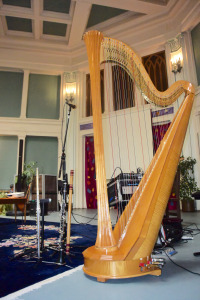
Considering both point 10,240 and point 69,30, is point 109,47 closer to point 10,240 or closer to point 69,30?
point 10,240

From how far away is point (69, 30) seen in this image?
8.37 m

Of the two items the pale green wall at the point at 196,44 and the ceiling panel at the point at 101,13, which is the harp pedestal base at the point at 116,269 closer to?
the pale green wall at the point at 196,44

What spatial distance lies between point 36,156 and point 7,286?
24.6 ft

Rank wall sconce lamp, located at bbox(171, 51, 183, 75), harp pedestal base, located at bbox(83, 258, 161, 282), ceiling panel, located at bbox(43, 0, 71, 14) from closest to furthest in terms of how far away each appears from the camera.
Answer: harp pedestal base, located at bbox(83, 258, 161, 282) < wall sconce lamp, located at bbox(171, 51, 183, 75) < ceiling panel, located at bbox(43, 0, 71, 14)

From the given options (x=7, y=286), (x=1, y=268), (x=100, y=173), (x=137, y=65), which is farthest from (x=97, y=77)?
(x=1, y=268)

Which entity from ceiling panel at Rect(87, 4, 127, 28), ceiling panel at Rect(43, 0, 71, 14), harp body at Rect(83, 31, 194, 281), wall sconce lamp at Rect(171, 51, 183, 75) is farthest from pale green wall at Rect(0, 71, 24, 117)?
harp body at Rect(83, 31, 194, 281)

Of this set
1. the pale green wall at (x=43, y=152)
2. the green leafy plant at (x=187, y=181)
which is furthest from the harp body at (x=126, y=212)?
the pale green wall at (x=43, y=152)

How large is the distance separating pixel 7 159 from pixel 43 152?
1.33 meters

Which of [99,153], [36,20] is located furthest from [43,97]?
[99,153]

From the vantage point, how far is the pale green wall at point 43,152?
853cm

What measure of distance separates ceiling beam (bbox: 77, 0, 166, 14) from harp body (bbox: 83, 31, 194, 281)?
6117 mm

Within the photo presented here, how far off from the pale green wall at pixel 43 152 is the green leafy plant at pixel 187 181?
4.70 metres

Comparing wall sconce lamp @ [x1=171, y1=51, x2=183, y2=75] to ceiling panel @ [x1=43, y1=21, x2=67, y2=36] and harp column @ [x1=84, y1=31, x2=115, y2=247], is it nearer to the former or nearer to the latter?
ceiling panel @ [x1=43, y1=21, x2=67, y2=36]

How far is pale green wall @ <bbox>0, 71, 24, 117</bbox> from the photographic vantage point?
8.64m
